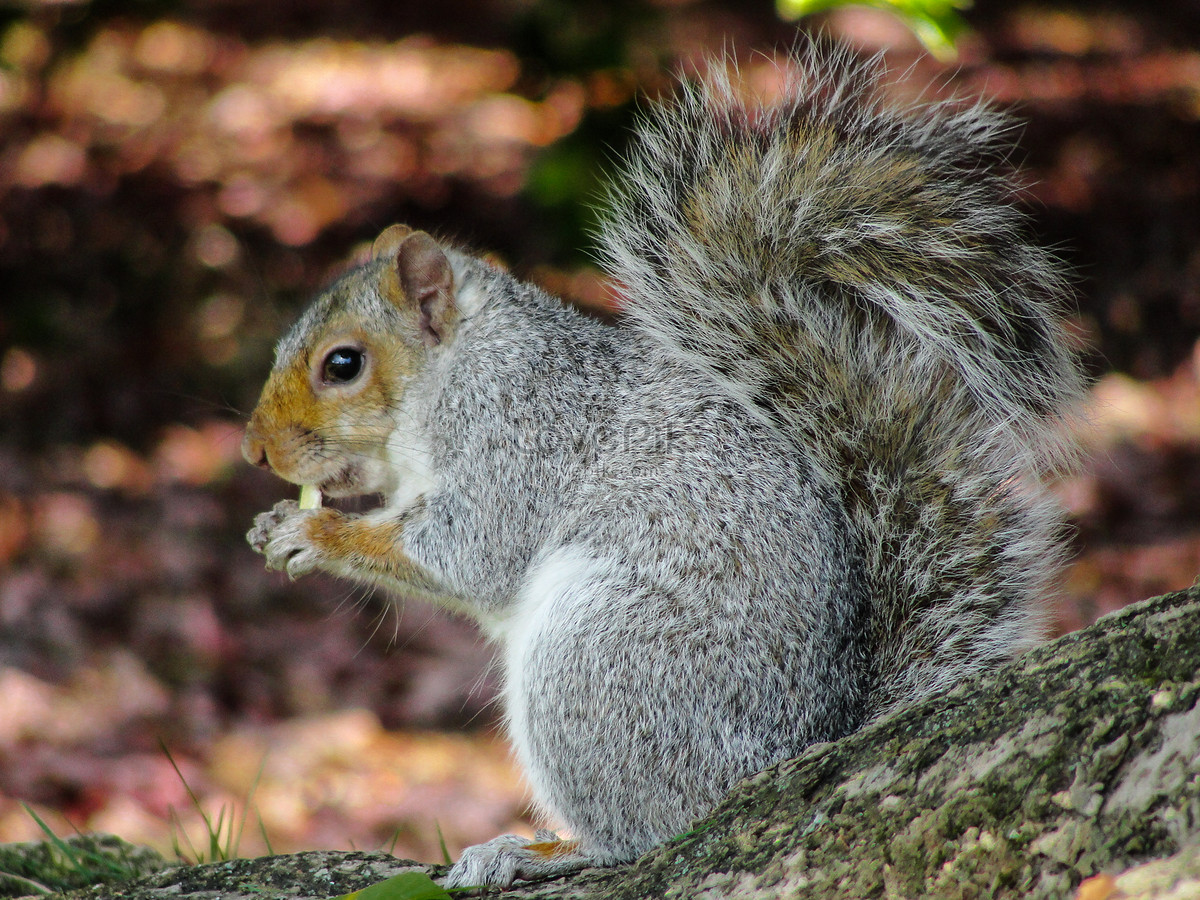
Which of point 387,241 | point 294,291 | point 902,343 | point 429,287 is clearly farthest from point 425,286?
point 294,291

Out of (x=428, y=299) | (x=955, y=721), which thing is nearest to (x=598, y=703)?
(x=955, y=721)

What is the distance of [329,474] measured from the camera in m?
2.07

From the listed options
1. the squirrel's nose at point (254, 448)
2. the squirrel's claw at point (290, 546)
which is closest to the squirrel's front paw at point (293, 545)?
the squirrel's claw at point (290, 546)

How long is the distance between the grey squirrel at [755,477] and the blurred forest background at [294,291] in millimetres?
742

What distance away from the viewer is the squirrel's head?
2.05m

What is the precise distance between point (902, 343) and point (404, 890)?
1.11 m

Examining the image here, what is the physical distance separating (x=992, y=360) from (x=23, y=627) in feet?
11.6

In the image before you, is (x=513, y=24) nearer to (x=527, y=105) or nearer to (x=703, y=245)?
(x=527, y=105)

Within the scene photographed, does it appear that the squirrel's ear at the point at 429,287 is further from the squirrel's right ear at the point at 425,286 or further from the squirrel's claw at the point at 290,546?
the squirrel's claw at the point at 290,546

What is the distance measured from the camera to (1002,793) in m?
1.20

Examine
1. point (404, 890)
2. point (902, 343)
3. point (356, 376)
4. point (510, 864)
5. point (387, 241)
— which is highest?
point (387, 241)

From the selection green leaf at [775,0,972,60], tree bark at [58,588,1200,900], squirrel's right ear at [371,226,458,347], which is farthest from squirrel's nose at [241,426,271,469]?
green leaf at [775,0,972,60]

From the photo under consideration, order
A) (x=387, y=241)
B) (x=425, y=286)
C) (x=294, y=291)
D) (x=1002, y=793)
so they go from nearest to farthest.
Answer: (x=1002, y=793) → (x=425, y=286) → (x=387, y=241) → (x=294, y=291)

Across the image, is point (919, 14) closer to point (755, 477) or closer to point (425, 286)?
point (755, 477)
